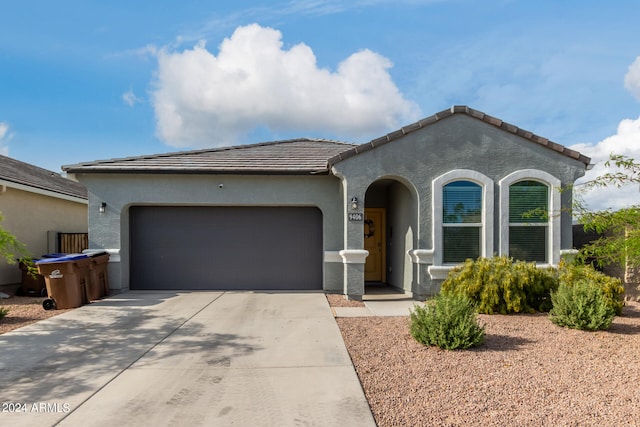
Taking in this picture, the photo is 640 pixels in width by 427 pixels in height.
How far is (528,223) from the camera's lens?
962 centimetres

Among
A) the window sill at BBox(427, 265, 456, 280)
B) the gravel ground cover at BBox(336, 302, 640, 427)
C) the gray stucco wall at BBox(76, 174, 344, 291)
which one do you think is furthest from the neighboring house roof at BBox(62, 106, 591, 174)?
the gravel ground cover at BBox(336, 302, 640, 427)

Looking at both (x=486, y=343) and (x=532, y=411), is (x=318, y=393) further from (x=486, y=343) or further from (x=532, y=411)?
(x=486, y=343)

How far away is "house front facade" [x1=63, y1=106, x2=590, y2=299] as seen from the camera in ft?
31.4

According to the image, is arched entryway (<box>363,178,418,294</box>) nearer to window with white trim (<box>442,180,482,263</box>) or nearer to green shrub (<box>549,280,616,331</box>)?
window with white trim (<box>442,180,482,263</box>)

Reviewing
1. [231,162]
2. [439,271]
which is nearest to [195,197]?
[231,162]

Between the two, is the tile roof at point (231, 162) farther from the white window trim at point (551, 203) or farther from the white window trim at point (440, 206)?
the white window trim at point (551, 203)

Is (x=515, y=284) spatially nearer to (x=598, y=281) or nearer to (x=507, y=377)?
(x=598, y=281)

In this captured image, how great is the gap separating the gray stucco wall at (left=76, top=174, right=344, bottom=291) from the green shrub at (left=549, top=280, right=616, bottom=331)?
5096 millimetres

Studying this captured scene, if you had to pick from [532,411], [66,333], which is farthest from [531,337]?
[66,333]

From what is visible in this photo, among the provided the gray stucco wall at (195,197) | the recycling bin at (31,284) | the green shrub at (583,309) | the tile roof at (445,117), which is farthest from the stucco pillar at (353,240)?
the recycling bin at (31,284)

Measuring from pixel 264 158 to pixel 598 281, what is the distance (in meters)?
8.46

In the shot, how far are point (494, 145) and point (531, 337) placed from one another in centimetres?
488

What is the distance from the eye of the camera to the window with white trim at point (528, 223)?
962cm

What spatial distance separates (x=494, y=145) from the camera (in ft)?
31.7
